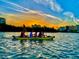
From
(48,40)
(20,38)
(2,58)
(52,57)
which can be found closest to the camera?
(2,58)

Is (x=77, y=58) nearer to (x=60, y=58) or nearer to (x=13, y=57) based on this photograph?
(x=60, y=58)

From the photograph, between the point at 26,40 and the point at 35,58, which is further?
the point at 26,40

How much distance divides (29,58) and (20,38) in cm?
2985

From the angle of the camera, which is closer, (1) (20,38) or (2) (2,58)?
(2) (2,58)

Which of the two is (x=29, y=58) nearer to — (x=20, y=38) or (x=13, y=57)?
(x=13, y=57)

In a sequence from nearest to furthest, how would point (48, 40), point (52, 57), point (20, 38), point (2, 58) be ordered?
point (2, 58), point (52, 57), point (20, 38), point (48, 40)

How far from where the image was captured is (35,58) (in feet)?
111

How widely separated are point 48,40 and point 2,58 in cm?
3677

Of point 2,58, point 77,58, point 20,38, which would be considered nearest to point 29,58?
point 2,58

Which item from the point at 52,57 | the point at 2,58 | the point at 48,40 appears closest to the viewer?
the point at 2,58

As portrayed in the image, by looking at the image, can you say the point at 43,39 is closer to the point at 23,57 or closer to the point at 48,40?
the point at 48,40

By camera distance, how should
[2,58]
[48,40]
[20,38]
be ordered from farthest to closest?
1. [48,40]
2. [20,38]
3. [2,58]

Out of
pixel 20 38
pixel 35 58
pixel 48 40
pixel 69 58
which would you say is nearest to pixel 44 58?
pixel 35 58

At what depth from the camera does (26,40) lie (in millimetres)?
63781
